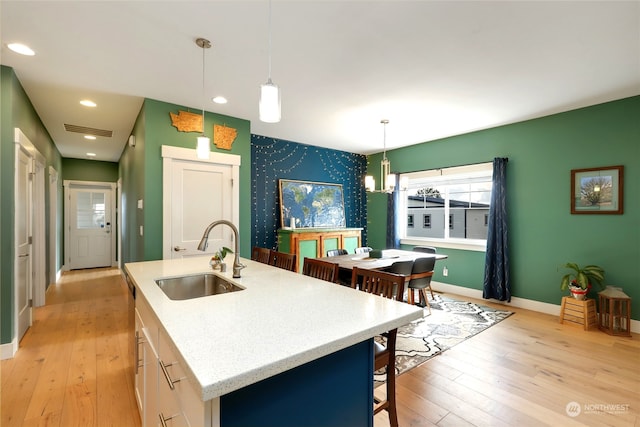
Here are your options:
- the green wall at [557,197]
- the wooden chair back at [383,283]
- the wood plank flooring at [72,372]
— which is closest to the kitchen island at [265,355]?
the wooden chair back at [383,283]

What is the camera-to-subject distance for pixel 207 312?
1227 mm

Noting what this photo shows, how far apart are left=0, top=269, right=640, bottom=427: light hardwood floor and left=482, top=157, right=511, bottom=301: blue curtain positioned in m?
0.79

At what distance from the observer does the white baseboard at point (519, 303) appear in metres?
3.73

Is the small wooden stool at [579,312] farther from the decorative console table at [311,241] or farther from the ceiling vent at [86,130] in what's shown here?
the ceiling vent at [86,130]

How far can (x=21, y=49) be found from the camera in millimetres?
2301

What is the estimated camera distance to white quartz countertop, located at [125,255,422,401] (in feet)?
2.63

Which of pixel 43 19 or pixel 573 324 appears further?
pixel 573 324

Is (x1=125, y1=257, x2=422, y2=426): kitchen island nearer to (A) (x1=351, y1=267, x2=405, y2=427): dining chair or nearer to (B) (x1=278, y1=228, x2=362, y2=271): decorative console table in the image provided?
(A) (x1=351, y1=267, x2=405, y2=427): dining chair

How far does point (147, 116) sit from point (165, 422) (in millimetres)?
3071

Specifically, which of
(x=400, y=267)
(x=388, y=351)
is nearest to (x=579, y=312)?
(x=400, y=267)

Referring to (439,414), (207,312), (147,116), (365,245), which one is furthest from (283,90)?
(365,245)

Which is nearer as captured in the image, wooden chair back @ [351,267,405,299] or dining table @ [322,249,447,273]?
wooden chair back @ [351,267,405,299]

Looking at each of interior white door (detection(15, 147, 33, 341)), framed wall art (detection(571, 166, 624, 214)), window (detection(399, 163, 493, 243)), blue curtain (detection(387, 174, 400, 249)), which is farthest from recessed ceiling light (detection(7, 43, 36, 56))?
framed wall art (detection(571, 166, 624, 214))

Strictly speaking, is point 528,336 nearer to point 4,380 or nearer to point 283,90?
point 283,90
